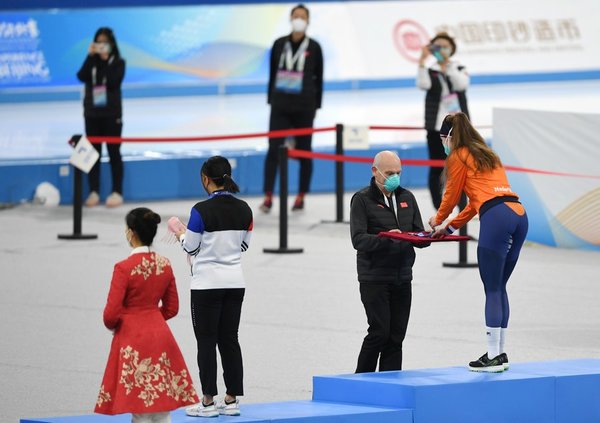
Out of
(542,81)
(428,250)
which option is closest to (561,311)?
(428,250)

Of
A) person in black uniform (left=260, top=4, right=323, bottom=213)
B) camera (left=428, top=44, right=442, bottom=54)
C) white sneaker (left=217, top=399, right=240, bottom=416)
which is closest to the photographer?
white sneaker (left=217, top=399, right=240, bottom=416)

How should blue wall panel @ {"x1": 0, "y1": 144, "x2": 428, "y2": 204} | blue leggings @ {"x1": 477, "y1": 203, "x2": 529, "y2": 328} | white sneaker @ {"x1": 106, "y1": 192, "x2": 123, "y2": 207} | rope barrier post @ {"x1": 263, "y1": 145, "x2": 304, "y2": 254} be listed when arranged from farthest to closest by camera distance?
blue wall panel @ {"x1": 0, "y1": 144, "x2": 428, "y2": 204}, white sneaker @ {"x1": 106, "y1": 192, "x2": 123, "y2": 207}, rope barrier post @ {"x1": 263, "y1": 145, "x2": 304, "y2": 254}, blue leggings @ {"x1": 477, "y1": 203, "x2": 529, "y2": 328}

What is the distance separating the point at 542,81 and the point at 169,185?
41.1ft

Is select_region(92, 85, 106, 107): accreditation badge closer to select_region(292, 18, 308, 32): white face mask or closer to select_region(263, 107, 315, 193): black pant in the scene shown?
select_region(263, 107, 315, 193): black pant

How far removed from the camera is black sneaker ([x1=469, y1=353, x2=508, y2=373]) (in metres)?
8.17

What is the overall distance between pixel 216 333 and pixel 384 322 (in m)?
1.07

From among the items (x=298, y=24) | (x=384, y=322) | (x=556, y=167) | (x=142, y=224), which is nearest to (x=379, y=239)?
(x=384, y=322)

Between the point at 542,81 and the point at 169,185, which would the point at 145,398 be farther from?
the point at 542,81

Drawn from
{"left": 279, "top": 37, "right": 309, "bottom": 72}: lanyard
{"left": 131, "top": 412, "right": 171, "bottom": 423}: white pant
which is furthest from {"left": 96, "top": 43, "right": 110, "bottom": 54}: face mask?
{"left": 131, "top": 412, "right": 171, "bottom": 423}: white pant

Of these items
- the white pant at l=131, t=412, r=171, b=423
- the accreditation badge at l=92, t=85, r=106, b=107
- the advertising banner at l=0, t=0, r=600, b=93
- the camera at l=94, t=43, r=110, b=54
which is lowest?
the white pant at l=131, t=412, r=171, b=423

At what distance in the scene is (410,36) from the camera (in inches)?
1032

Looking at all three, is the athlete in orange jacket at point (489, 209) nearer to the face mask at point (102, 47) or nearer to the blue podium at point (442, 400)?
the blue podium at point (442, 400)

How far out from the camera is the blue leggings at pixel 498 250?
8094mm

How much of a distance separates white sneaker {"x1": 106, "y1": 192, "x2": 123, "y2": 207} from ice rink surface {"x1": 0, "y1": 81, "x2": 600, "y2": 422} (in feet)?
0.36
